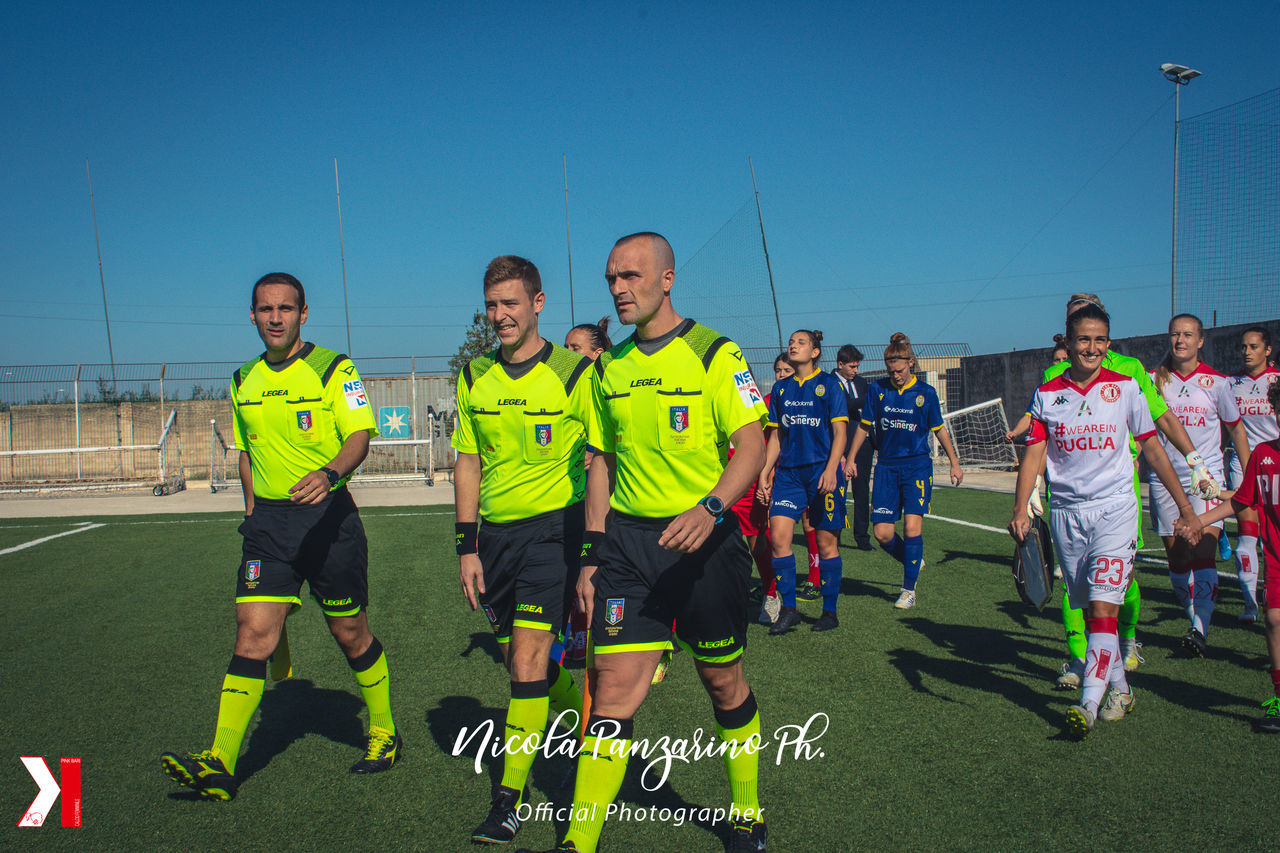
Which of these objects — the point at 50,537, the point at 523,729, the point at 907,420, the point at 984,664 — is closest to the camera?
the point at 523,729

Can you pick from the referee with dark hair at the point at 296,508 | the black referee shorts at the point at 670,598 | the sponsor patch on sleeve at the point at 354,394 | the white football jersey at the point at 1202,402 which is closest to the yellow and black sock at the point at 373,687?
the referee with dark hair at the point at 296,508

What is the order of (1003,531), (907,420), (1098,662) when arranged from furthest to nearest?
(1003,531)
(907,420)
(1098,662)

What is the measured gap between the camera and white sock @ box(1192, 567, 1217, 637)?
5714mm

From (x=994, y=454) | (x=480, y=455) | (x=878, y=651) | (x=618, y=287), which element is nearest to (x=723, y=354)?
(x=618, y=287)

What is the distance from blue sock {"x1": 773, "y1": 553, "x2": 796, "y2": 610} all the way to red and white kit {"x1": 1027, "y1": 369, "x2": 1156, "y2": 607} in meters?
2.33

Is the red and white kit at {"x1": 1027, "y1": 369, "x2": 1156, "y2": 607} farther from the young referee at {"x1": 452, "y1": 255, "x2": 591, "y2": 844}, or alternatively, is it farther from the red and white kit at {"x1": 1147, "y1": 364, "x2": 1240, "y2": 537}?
the young referee at {"x1": 452, "y1": 255, "x2": 591, "y2": 844}

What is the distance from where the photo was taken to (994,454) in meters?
20.8

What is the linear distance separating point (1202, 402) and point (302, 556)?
651cm

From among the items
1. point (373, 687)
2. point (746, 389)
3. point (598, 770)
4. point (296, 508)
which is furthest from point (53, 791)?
point (746, 389)

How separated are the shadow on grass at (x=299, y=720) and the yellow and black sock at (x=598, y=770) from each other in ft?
5.84

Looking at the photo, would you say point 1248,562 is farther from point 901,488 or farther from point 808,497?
point 808,497

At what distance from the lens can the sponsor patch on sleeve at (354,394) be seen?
4.08 metres

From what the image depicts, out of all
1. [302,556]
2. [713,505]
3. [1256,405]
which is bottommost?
[302,556]

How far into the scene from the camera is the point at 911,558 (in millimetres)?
7184
